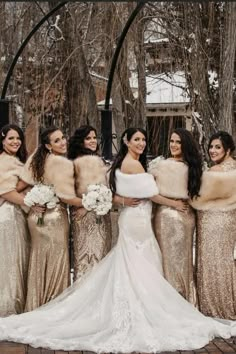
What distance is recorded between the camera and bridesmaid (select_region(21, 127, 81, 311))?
22.2 feet

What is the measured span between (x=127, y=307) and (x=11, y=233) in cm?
138

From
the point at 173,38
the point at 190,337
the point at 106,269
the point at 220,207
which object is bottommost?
the point at 190,337

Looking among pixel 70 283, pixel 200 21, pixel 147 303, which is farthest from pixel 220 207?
pixel 200 21

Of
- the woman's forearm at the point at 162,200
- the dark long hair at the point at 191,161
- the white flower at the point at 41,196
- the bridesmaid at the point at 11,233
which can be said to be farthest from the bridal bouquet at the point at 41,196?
the dark long hair at the point at 191,161

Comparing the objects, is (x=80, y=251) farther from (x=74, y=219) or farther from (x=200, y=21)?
(x=200, y=21)

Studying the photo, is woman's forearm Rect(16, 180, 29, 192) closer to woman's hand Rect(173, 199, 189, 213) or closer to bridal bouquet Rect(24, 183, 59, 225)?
bridal bouquet Rect(24, 183, 59, 225)

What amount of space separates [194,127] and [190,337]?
30.0 feet

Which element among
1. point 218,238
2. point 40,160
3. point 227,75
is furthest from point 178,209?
point 227,75

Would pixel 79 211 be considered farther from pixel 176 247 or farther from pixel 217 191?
pixel 217 191

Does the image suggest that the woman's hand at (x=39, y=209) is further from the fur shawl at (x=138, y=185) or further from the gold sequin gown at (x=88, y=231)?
the fur shawl at (x=138, y=185)

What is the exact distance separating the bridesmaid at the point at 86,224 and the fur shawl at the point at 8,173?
540 millimetres

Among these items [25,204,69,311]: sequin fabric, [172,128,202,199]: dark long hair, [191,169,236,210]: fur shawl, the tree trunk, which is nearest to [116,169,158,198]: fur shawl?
[172,128,202,199]: dark long hair

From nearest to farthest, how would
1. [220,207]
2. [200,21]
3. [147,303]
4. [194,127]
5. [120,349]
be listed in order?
[120,349]
[147,303]
[220,207]
[200,21]
[194,127]

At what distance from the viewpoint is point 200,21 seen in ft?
42.3
